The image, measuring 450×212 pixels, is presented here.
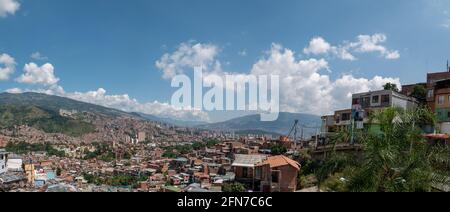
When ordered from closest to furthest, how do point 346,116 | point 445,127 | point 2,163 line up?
point 445,127 → point 346,116 → point 2,163

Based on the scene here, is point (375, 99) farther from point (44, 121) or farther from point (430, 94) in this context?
point (44, 121)

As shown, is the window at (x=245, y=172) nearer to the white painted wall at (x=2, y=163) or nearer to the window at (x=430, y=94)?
the window at (x=430, y=94)

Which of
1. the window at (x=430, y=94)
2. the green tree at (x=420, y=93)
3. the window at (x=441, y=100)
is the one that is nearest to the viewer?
the window at (x=441, y=100)

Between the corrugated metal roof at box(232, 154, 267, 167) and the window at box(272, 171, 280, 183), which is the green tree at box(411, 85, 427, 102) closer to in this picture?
the corrugated metal roof at box(232, 154, 267, 167)

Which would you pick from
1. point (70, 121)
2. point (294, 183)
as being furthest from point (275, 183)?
point (70, 121)

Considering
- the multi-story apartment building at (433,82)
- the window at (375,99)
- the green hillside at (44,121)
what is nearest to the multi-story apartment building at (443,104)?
the multi-story apartment building at (433,82)

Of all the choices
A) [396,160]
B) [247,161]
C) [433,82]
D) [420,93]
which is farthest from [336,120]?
[396,160]

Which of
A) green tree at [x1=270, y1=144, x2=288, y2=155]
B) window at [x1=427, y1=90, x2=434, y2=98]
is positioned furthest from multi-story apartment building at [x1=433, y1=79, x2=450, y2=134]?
green tree at [x1=270, y1=144, x2=288, y2=155]
